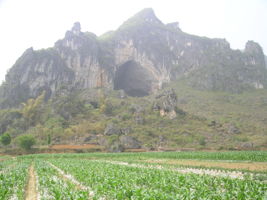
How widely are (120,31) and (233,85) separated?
250ft

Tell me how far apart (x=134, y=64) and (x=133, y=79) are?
865cm

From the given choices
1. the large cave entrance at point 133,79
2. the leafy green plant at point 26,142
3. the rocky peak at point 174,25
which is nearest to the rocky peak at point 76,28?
the large cave entrance at point 133,79

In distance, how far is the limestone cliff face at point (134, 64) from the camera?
116125 millimetres

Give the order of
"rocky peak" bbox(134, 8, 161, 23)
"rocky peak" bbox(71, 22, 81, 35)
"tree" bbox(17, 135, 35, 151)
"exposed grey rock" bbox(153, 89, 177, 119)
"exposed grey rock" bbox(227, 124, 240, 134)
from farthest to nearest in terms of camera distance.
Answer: "rocky peak" bbox(134, 8, 161, 23)
"rocky peak" bbox(71, 22, 81, 35)
"exposed grey rock" bbox(153, 89, 177, 119)
"exposed grey rock" bbox(227, 124, 240, 134)
"tree" bbox(17, 135, 35, 151)

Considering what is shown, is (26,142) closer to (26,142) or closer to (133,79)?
(26,142)

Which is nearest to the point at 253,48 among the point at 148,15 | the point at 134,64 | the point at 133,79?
the point at 148,15

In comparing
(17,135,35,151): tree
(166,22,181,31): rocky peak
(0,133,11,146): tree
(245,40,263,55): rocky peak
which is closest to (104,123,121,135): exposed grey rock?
(17,135,35,151): tree

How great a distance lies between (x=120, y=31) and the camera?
15412 centimetres

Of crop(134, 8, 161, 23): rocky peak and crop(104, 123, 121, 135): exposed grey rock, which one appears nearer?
crop(104, 123, 121, 135): exposed grey rock

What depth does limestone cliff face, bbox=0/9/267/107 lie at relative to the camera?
116m

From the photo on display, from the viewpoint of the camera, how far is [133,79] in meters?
139

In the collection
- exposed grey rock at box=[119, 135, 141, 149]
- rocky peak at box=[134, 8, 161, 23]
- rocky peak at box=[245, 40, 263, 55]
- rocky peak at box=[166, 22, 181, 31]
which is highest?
rocky peak at box=[134, 8, 161, 23]

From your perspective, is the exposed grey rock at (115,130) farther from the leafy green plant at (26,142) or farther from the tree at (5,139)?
the tree at (5,139)

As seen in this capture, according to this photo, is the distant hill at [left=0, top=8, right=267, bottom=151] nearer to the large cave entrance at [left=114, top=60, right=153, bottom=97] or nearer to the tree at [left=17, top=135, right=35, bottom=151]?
the large cave entrance at [left=114, top=60, right=153, bottom=97]
